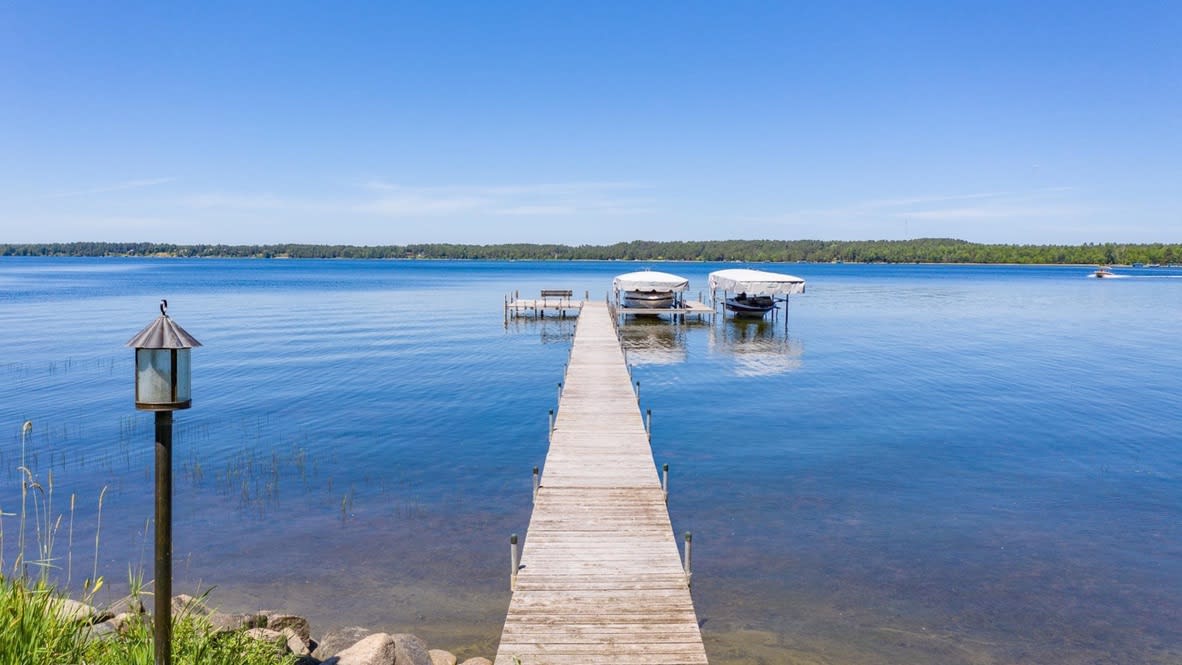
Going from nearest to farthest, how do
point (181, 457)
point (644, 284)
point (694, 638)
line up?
point (694, 638) < point (181, 457) < point (644, 284)

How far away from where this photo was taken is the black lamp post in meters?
5.40

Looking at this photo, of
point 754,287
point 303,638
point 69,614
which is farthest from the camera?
point 754,287

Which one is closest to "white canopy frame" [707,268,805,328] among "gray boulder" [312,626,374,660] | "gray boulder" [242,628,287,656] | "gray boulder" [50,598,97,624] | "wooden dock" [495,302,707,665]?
"wooden dock" [495,302,707,665]

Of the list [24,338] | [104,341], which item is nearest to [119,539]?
[104,341]

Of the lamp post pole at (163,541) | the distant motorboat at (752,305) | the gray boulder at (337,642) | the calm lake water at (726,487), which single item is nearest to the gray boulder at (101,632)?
the lamp post pole at (163,541)

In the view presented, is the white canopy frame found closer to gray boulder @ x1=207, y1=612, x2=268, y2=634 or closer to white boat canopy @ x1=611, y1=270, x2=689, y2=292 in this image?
white boat canopy @ x1=611, y1=270, x2=689, y2=292

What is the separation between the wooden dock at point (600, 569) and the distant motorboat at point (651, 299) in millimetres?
34536

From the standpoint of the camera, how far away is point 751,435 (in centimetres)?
2161

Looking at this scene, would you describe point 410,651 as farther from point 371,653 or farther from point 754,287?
point 754,287

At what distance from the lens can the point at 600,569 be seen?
10.6m

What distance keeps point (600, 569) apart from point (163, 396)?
6.84 metres

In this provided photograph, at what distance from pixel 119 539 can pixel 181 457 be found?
526cm

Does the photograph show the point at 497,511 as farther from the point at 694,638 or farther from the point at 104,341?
the point at 104,341

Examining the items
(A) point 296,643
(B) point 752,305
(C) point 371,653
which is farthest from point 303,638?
(B) point 752,305
